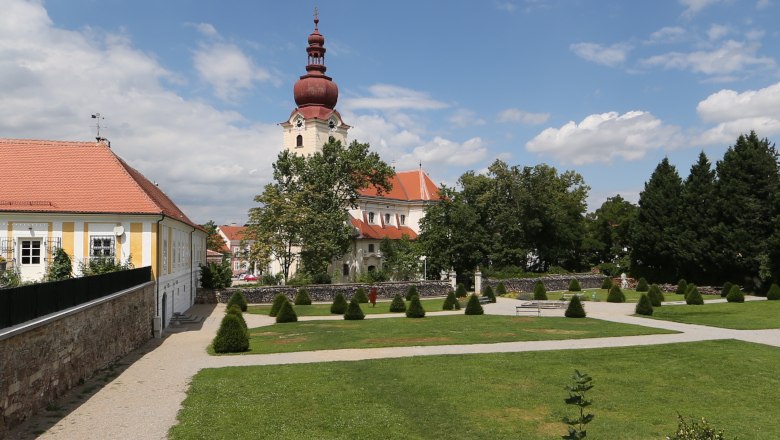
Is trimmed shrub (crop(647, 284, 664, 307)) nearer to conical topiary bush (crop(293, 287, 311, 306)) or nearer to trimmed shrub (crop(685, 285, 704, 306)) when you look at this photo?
trimmed shrub (crop(685, 285, 704, 306))

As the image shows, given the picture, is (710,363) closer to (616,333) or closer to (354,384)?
(616,333)

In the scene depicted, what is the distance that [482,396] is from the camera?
13.8 metres

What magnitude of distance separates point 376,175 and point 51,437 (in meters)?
43.7

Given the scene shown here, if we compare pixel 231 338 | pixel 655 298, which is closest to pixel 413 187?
pixel 655 298

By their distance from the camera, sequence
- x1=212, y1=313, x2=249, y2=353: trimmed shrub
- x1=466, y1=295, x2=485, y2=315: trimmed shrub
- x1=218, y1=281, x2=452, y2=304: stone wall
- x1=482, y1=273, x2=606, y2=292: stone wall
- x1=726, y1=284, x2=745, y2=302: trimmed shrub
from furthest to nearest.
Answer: x1=482, y1=273, x2=606, y2=292: stone wall
x1=218, y1=281, x2=452, y2=304: stone wall
x1=726, y1=284, x2=745, y2=302: trimmed shrub
x1=466, y1=295, x2=485, y2=315: trimmed shrub
x1=212, y1=313, x2=249, y2=353: trimmed shrub

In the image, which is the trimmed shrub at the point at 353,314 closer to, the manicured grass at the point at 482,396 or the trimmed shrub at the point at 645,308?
the manicured grass at the point at 482,396

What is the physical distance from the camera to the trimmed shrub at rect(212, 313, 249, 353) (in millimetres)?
20766

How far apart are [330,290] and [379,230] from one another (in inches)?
806

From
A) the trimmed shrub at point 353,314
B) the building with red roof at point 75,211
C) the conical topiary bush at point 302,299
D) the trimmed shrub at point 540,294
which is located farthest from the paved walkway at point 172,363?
the trimmed shrub at point 540,294

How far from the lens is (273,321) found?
106 feet

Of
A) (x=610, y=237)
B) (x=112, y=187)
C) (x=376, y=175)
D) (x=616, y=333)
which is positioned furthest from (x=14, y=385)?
(x=610, y=237)

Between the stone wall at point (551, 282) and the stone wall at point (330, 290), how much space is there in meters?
4.64

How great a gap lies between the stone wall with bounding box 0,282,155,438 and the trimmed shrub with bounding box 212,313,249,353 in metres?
3.06

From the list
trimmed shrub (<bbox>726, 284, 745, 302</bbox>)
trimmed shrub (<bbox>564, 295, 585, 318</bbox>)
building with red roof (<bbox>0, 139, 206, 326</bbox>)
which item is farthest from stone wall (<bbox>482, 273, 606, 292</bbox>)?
building with red roof (<bbox>0, 139, 206, 326</bbox>)
